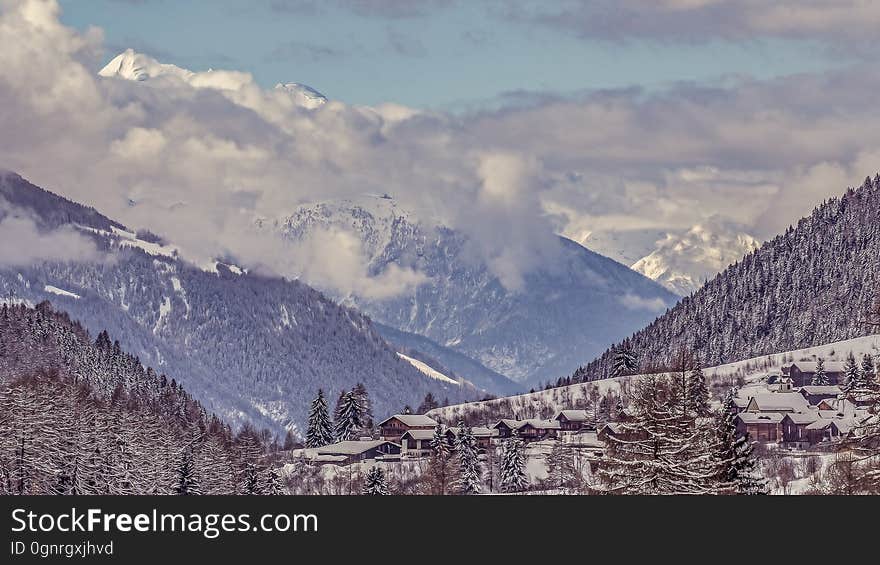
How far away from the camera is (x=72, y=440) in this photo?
6127 inches

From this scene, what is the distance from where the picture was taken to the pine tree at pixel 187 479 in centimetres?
17850

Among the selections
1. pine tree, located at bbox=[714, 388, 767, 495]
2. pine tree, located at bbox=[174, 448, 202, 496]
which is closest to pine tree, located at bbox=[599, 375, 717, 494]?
pine tree, located at bbox=[714, 388, 767, 495]

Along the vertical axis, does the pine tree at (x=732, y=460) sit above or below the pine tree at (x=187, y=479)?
below

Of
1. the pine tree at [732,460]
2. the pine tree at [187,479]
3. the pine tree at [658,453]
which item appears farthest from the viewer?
the pine tree at [187,479]

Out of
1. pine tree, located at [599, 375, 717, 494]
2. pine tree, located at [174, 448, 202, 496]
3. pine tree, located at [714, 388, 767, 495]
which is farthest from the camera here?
pine tree, located at [174, 448, 202, 496]

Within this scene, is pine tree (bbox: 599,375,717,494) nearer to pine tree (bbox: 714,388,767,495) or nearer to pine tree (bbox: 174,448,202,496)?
pine tree (bbox: 714,388,767,495)

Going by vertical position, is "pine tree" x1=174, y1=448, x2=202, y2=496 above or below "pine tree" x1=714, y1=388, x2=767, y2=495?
above

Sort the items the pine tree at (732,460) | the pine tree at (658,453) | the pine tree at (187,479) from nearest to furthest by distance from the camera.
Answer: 1. the pine tree at (658,453)
2. the pine tree at (732,460)
3. the pine tree at (187,479)

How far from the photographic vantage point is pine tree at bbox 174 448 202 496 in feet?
586

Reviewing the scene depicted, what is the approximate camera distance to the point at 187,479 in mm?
181250

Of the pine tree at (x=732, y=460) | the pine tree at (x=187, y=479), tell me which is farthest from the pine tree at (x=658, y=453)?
the pine tree at (x=187, y=479)

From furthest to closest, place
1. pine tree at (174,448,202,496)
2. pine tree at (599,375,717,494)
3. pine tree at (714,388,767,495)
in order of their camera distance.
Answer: pine tree at (174,448,202,496) < pine tree at (714,388,767,495) < pine tree at (599,375,717,494)

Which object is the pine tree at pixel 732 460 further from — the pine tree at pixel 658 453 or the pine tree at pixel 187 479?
the pine tree at pixel 187 479
